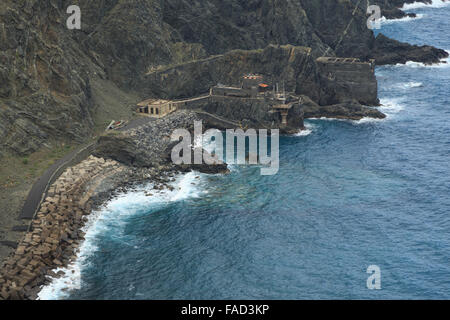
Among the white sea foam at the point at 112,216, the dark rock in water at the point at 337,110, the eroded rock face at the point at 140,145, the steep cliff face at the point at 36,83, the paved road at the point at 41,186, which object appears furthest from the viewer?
the dark rock in water at the point at 337,110

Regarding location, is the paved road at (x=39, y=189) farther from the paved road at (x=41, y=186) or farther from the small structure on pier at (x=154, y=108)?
the small structure on pier at (x=154, y=108)

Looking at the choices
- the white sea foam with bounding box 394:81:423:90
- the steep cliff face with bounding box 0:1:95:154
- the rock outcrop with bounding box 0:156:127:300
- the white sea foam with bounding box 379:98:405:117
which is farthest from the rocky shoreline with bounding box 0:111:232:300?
the white sea foam with bounding box 394:81:423:90

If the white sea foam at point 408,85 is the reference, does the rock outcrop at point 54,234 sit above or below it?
below

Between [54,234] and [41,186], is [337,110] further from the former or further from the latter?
[54,234]

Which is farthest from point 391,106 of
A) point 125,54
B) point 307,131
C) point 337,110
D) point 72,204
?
point 72,204

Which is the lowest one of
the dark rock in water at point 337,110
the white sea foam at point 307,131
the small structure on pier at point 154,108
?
the white sea foam at point 307,131

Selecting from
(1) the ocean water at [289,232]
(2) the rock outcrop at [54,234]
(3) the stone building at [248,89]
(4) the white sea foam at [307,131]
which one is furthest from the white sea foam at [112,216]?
(3) the stone building at [248,89]
